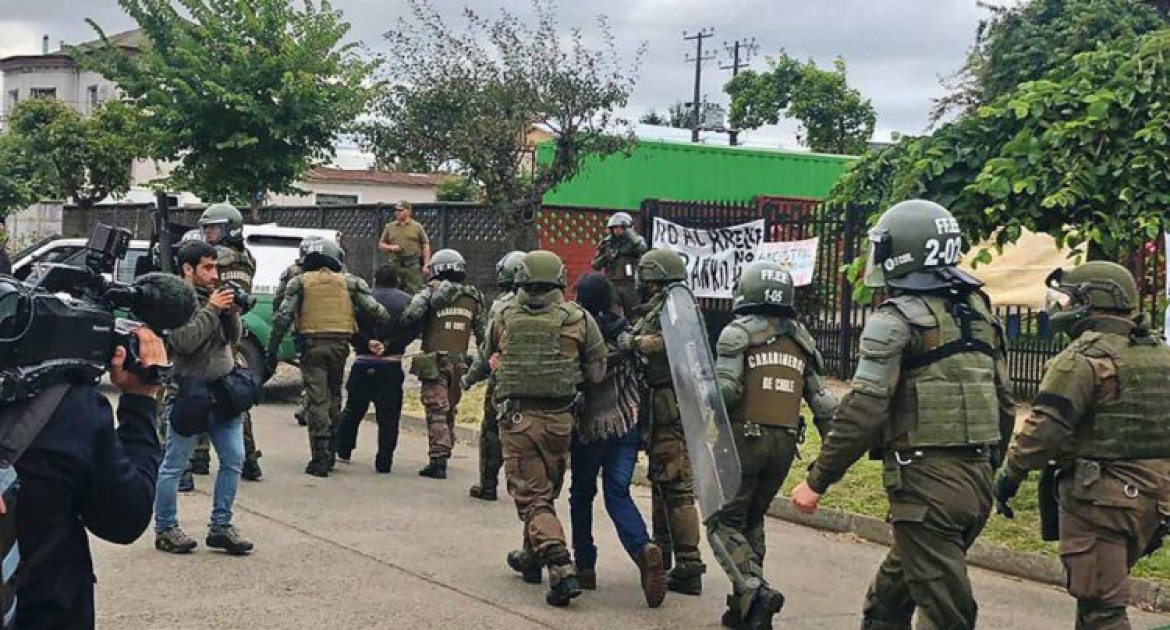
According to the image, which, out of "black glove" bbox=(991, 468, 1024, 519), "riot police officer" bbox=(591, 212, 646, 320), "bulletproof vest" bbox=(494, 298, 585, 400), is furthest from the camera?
"riot police officer" bbox=(591, 212, 646, 320)

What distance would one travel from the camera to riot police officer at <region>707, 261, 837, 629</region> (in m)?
6.97

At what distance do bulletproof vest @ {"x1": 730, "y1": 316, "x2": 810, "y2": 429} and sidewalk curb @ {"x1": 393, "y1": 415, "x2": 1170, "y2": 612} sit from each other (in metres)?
2.32

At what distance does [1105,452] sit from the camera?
19.2 feet

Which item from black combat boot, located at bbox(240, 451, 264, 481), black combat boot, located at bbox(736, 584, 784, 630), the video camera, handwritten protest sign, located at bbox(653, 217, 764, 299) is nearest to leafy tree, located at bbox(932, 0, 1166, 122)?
handwritten protest sign, located at bbox(653, 217, 764, 299)

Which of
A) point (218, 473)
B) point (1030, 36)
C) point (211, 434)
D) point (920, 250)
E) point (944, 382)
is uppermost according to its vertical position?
point (1030, 36)

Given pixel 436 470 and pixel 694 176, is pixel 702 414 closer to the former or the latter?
pixel 436 470

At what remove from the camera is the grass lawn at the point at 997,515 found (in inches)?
329

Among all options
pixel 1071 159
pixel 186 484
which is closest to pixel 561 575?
pixel 186 484

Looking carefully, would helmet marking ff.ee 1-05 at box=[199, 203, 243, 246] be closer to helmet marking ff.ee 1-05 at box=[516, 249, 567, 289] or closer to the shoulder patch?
helmet marking ff.ee 1-05 at box=[516, 249, 567, 289]

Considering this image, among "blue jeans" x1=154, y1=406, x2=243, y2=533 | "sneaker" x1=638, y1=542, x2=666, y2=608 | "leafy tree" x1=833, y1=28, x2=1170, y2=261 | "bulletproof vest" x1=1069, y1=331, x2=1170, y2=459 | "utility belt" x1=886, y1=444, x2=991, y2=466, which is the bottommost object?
"sneaker" x1=638, y1=542, x2=666, y2=608

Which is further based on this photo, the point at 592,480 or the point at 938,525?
the point at 592,480

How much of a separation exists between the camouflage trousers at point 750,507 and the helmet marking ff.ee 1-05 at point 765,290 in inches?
23.5

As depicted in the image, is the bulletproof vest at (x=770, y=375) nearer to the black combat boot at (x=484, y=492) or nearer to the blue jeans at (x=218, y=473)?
the blue jeans at (x=218, y=473)

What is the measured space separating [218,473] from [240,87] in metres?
14.5
